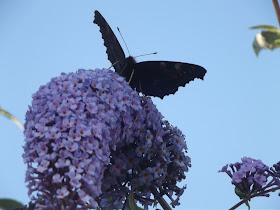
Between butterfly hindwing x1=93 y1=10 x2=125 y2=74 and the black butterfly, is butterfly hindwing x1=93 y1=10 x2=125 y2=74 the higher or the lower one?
the higher one

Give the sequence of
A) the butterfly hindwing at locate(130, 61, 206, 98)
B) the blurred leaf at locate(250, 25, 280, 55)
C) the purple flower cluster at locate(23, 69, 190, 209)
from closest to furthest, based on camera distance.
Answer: the purple flower cluster at locate(23, 69, 190, 209) → the butterfly hindwing at locate(130, 61, 206, 98) → the blurred leaf at locate(250, 25, 280, 55)

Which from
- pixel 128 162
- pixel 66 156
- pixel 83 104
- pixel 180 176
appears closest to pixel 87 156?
pixel 66 156

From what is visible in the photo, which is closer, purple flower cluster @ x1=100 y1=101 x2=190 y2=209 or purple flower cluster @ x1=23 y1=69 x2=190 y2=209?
purple flower cluster @ x1=23 y1=69 x2=190 y2=209

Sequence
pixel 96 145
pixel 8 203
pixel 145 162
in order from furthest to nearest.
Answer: pixel 145 162
pixel 8 203
pixel 96 145

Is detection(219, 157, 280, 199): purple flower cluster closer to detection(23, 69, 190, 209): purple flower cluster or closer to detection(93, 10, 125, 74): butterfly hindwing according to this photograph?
detection(23, 69, 190, 209): purple flower cluster

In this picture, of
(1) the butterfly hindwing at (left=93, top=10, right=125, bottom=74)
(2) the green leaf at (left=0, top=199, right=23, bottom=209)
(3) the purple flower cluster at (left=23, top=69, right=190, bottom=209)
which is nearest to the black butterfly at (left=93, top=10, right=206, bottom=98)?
(1) the butterfly hindwing at (left=93, top=10, right=125, bottom=74)

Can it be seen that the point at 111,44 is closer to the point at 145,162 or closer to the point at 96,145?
the point at 145,162

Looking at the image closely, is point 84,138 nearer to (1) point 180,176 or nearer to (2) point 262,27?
(1) point 180,176

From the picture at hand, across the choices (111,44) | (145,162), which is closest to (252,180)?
(145,162)
